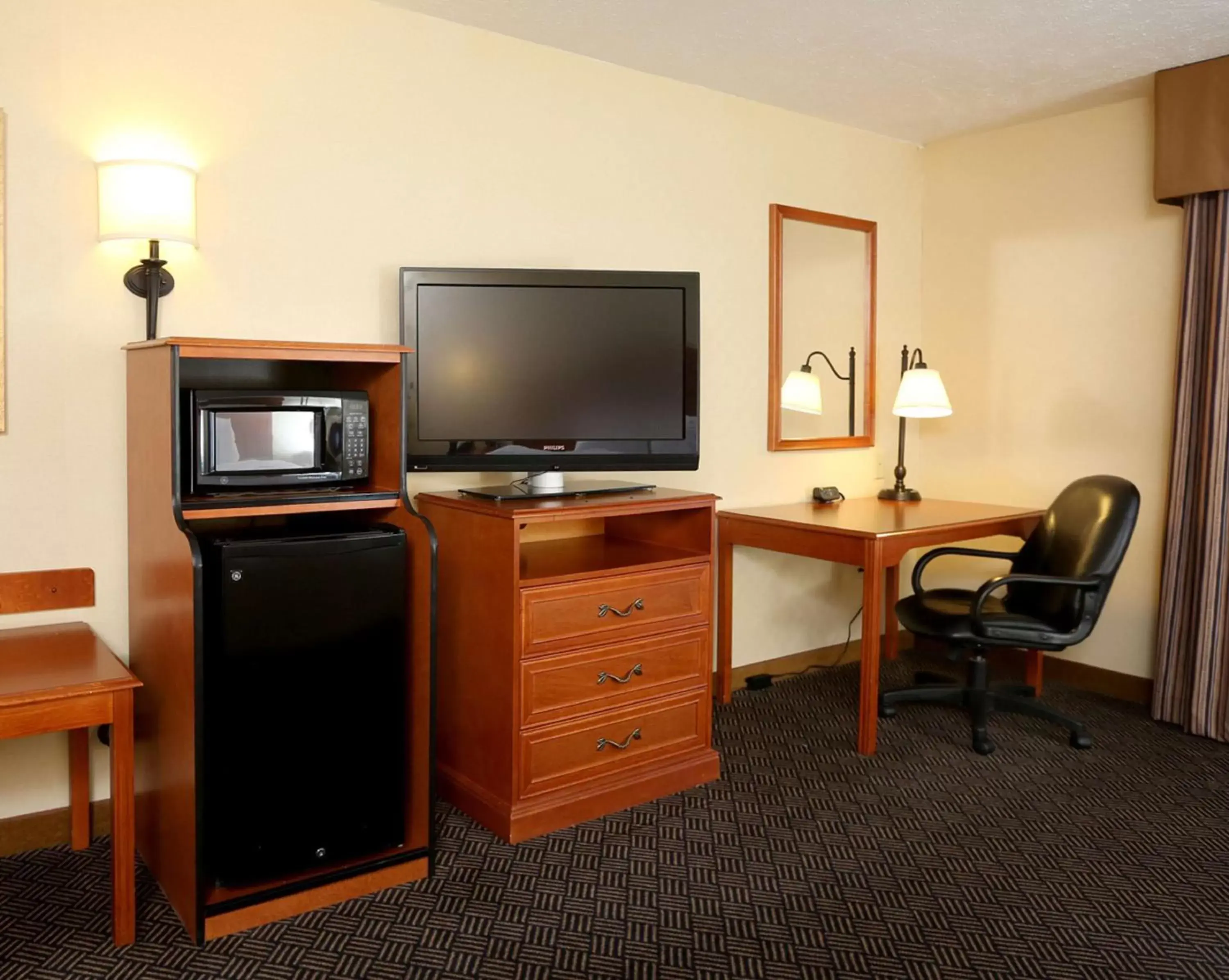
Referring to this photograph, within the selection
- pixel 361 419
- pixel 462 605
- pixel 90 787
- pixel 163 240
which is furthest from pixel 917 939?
pixel 163 240

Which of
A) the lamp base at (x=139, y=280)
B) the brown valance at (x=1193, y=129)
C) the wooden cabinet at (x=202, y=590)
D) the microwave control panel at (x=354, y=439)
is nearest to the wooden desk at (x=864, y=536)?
the brown valance at (x=1193, y=129)

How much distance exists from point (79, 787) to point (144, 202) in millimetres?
1467

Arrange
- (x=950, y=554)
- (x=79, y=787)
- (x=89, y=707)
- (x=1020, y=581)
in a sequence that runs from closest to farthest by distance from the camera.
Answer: (x=89, y=707), (x=79, y=787), (x=1020, y=581), (x=950, y=554)

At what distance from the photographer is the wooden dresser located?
2615 mm

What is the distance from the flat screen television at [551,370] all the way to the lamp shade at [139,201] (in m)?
0.62

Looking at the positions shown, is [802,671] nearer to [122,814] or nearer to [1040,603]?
[1040,603]

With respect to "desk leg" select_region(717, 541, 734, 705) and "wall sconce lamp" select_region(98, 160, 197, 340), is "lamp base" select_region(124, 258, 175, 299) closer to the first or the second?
"wall sconce lamp" select_region(98, 160, 197, 340)

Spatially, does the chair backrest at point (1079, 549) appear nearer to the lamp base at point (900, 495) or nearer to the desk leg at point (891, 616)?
the lamp base at point (900, 495)

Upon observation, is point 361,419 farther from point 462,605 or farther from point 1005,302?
point 1005,302

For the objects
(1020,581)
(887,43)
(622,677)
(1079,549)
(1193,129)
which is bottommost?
(622,677)

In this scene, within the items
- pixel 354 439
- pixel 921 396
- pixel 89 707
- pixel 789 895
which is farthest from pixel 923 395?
Answer: pixel 89 707

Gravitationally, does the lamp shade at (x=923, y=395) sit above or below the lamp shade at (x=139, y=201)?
below

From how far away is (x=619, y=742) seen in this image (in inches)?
111

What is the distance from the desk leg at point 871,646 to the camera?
10.4 ft
